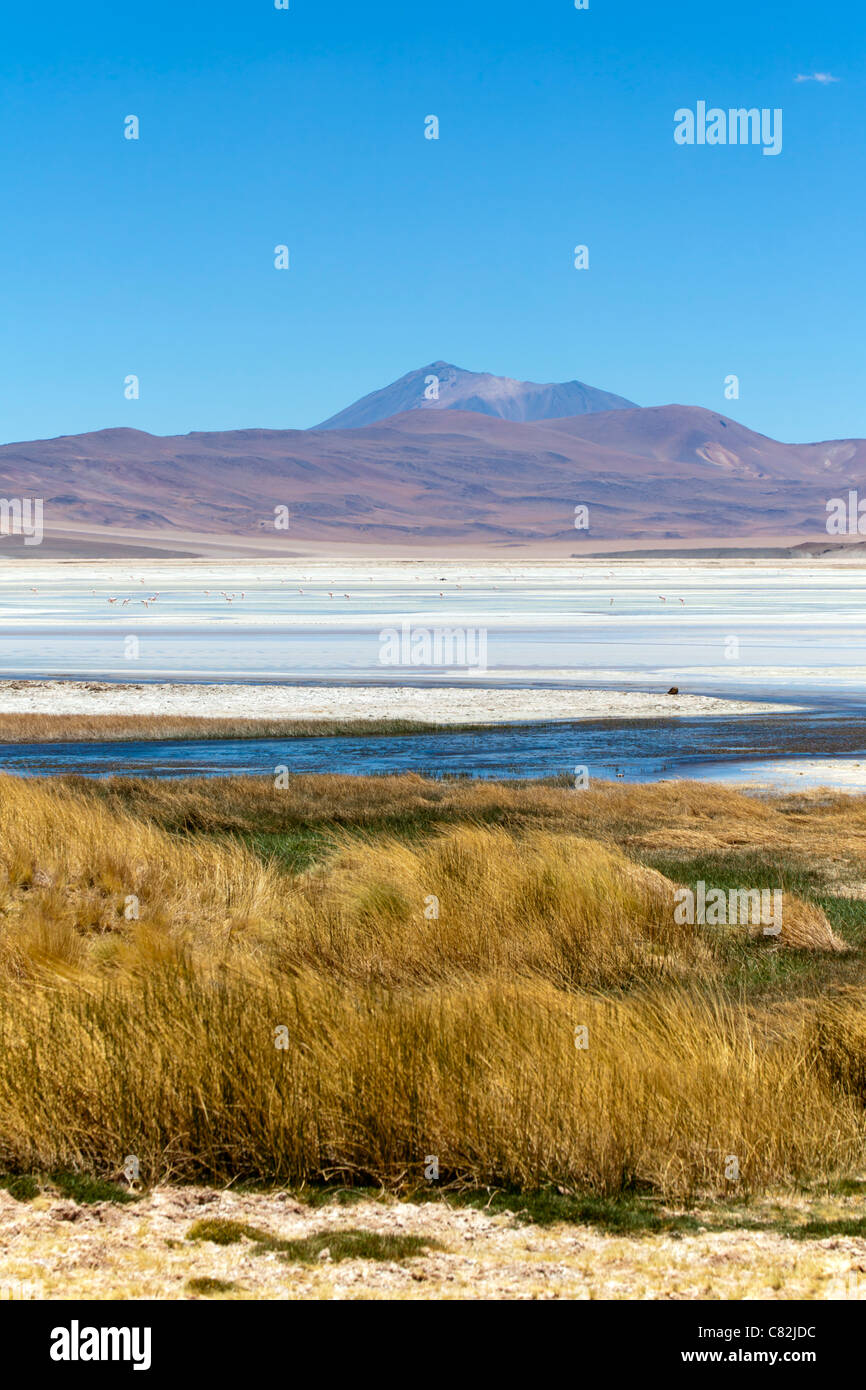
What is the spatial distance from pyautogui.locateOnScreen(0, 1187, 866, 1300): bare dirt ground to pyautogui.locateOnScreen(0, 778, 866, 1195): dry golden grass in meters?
0.33

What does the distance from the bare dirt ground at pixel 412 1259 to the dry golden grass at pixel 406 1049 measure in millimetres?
327

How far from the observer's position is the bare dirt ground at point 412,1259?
4520mm

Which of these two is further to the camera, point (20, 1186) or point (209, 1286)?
point (20, 1186)

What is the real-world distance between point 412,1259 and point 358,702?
1998 cm

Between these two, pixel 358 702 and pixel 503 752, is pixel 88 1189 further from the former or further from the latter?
pixel 358 702

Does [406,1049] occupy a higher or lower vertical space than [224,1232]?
higher

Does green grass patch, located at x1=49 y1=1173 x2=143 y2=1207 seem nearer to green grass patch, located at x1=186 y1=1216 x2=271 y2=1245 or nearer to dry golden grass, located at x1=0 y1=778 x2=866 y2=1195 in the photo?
dry golden grass, located at x1=0 y1=778 x2=866 y2=1195

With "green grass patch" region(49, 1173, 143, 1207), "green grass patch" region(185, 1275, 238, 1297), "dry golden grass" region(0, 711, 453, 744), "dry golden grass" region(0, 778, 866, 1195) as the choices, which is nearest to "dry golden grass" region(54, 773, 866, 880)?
"dry golden grass" region(0, 778, 866, 1195)

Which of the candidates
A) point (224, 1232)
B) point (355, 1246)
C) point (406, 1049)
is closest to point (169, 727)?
point (406, 1049)

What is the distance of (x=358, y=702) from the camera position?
970 inches

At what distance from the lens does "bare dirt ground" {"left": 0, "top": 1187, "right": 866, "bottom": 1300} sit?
4.52 m

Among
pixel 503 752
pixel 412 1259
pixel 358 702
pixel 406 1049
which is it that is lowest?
pixel 412 1259

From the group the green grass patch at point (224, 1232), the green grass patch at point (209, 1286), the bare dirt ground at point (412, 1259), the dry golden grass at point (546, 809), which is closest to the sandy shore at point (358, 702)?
the dry golden grass at point (546, 809)

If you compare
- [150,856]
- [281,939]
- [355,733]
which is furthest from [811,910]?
[355,733]
